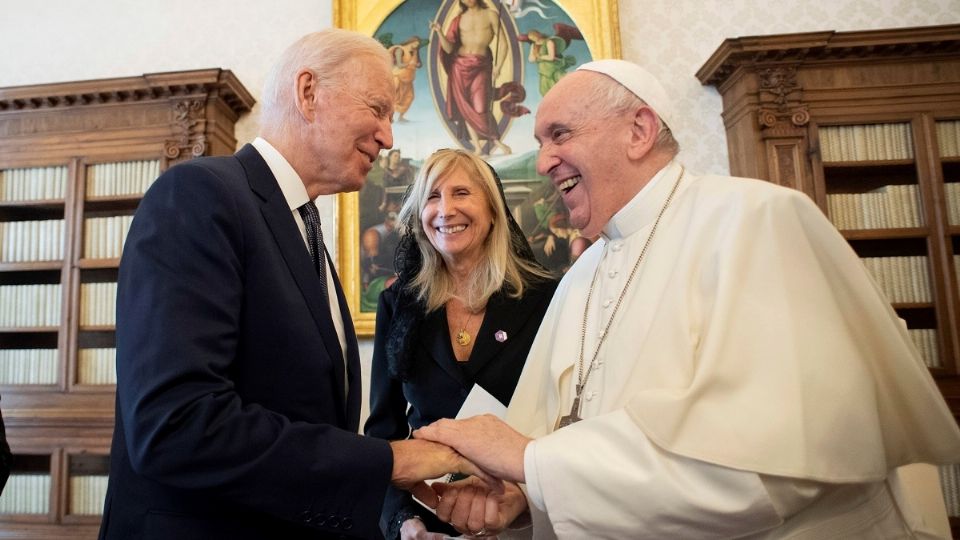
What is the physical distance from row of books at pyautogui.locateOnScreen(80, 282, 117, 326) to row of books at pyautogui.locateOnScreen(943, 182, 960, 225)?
544cm

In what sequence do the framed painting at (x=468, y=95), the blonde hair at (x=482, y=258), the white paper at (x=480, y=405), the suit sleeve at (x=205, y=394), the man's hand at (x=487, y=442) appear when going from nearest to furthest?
the suit sleeve at (x=205, y=394), the man's hand at (x=487, y=442), the white paper at (x=480, y=405), the blonde hair at (x=482, y=258), the framed painting at (x=468, y=95)

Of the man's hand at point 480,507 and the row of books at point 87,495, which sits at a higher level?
the man's hand at point 480,507

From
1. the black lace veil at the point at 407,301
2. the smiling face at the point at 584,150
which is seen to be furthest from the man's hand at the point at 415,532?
the smiling face at the point at 584,150

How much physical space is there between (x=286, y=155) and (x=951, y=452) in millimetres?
1588

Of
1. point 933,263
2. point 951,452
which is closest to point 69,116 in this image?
point 951,452

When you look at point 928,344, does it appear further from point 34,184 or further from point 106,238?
point 34,184

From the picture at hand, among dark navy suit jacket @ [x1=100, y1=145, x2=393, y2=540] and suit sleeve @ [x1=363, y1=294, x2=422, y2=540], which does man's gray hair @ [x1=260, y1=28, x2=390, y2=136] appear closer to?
dark navy suit jacket @ [x1=100, y1=145, x2=393, y2=540]

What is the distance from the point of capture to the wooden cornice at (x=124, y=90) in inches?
165

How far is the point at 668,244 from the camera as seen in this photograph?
155 centimetres

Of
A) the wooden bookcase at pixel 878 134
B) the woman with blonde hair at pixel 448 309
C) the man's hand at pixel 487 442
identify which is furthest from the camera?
the wooden bookcase at pixel 878 134

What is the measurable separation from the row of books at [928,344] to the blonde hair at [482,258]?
2852 millimetres

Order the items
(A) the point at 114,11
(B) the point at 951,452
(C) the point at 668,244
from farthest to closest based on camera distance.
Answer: (A) the point at 114,11
(C) the point at 668,244
(B) the point at 951,452

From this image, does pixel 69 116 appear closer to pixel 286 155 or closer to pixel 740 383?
pixel 286 155

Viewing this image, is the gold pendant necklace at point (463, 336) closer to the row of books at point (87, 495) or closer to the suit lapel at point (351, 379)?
the suit lapel at point (351, 379)
